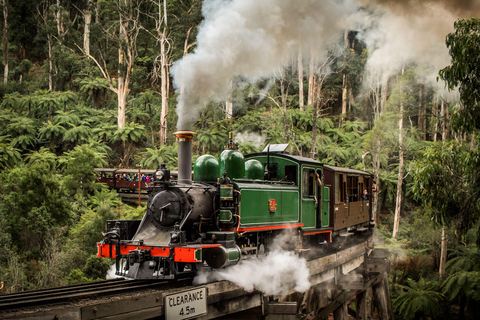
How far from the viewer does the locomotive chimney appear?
8.02 meters

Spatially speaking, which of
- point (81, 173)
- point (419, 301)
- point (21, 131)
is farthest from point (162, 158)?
point (419, 301)

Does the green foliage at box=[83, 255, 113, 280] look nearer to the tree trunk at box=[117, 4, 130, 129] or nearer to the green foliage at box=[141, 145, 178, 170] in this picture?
the green foliage at box=[141, 145, 178, 170]

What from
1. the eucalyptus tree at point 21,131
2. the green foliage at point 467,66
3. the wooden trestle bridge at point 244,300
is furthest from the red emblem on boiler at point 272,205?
the eucalyptus tree at point 21,131

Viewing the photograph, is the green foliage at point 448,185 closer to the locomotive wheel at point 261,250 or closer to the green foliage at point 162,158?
the locomotive wheel at point 261,250

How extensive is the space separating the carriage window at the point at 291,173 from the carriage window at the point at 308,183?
0.68 feet

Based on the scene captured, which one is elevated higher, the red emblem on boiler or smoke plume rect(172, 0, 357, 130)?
smoke plume rect(172, 0, 357, 130)

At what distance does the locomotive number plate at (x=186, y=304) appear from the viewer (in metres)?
5.72

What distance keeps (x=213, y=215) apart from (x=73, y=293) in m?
2.70

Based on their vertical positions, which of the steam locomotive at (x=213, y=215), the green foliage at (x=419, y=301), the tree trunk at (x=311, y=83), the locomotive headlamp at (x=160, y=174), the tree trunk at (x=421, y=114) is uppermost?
the tree trunk at (x=311, y=83)

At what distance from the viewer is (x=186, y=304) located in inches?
233

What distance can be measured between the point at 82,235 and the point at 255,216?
10.8m

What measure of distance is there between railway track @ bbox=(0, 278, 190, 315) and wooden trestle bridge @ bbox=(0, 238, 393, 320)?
0.05ft

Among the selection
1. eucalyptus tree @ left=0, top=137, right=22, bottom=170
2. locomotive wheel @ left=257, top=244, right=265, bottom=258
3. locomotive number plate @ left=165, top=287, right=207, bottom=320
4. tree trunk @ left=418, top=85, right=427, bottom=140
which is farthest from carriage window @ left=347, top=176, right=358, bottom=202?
eucalyptus tree @ left=0, top=137, right=22, bottom=170

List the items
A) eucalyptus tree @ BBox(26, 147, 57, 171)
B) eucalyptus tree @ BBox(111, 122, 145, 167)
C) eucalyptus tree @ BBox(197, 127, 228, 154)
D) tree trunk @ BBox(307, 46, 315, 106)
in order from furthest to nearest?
tree trunk @ BBox(307, 46, 315, 106) → eucalyptus tree @ BBox(111, 122, 145, 167) → eucalyptus tree @ BBox(197, 127, 228, 154) → eucalyptus tree @ BBox(26, 147, 57, 171)
